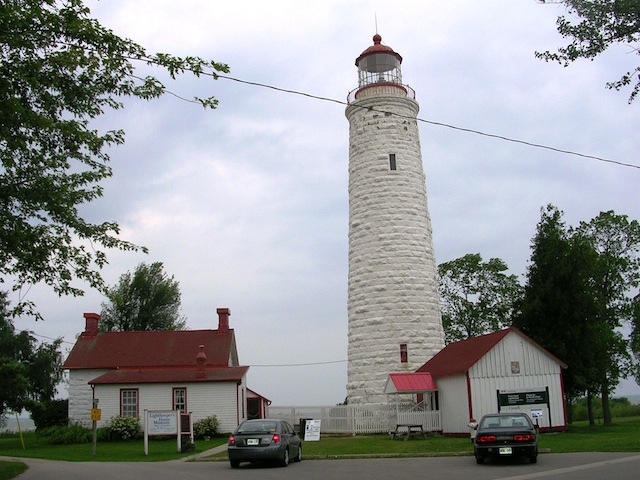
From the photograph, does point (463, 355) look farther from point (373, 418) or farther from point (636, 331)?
point (636, 331)

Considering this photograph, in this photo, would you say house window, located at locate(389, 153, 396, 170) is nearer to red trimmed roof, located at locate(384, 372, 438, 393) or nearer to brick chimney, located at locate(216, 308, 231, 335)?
red trimmed roof, located at locate(384, 372, 438, 393)

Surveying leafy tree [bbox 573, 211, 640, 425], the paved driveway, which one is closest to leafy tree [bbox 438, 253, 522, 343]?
leafy tree [bbox 573, 211, 640, 425]

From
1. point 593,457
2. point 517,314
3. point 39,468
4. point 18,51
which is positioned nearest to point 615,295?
point 517,314

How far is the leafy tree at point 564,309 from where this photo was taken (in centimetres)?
3008

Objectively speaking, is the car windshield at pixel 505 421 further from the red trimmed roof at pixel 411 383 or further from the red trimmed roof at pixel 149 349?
the red trimmed roof at pixel 149 349

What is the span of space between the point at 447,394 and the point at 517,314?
716 cm

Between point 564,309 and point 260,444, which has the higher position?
point 564,309

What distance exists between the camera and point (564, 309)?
99.0 feet

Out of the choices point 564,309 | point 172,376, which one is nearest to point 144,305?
point 172,376

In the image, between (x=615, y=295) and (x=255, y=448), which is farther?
(x=615, y=295)

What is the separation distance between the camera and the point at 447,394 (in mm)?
27281

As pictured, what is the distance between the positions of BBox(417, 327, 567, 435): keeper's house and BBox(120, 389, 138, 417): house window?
14.0 meters

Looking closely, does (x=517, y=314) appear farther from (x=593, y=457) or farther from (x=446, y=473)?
(x=446, y=473)

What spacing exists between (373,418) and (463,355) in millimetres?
5146
